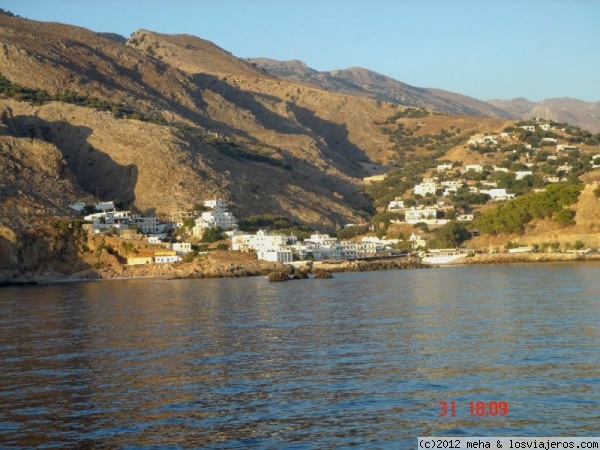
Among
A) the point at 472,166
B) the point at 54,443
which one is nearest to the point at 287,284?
the point at 54,443

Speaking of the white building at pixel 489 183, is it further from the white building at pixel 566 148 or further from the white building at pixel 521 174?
the white building at pixel 566 148

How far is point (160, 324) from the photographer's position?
3975 cm

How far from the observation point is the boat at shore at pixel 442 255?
9256cm

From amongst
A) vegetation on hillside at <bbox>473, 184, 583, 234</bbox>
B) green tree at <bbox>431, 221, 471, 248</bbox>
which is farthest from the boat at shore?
vegetation on hillside at <bbox>473, 184, 583, 234</bbox>

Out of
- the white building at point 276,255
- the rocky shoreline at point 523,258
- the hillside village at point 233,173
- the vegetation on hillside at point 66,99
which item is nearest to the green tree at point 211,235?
the hillside village at point 233,173

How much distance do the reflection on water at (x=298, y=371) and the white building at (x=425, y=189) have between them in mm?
80968

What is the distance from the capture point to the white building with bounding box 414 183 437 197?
130250 mm

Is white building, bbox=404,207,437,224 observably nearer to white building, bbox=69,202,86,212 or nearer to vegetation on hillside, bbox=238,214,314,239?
vegetation on hillside, bbox=238,214,314,239

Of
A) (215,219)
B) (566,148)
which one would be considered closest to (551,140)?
(566,148)

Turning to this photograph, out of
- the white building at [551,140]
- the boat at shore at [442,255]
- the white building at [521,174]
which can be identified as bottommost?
the boat at shore at [442,255]

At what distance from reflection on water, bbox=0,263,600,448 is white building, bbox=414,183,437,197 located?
80968 mm

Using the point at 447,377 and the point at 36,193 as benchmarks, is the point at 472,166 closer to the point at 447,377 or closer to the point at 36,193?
the point at 36,193

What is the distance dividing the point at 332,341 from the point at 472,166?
4434 inches

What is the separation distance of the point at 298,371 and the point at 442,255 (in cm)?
7027
